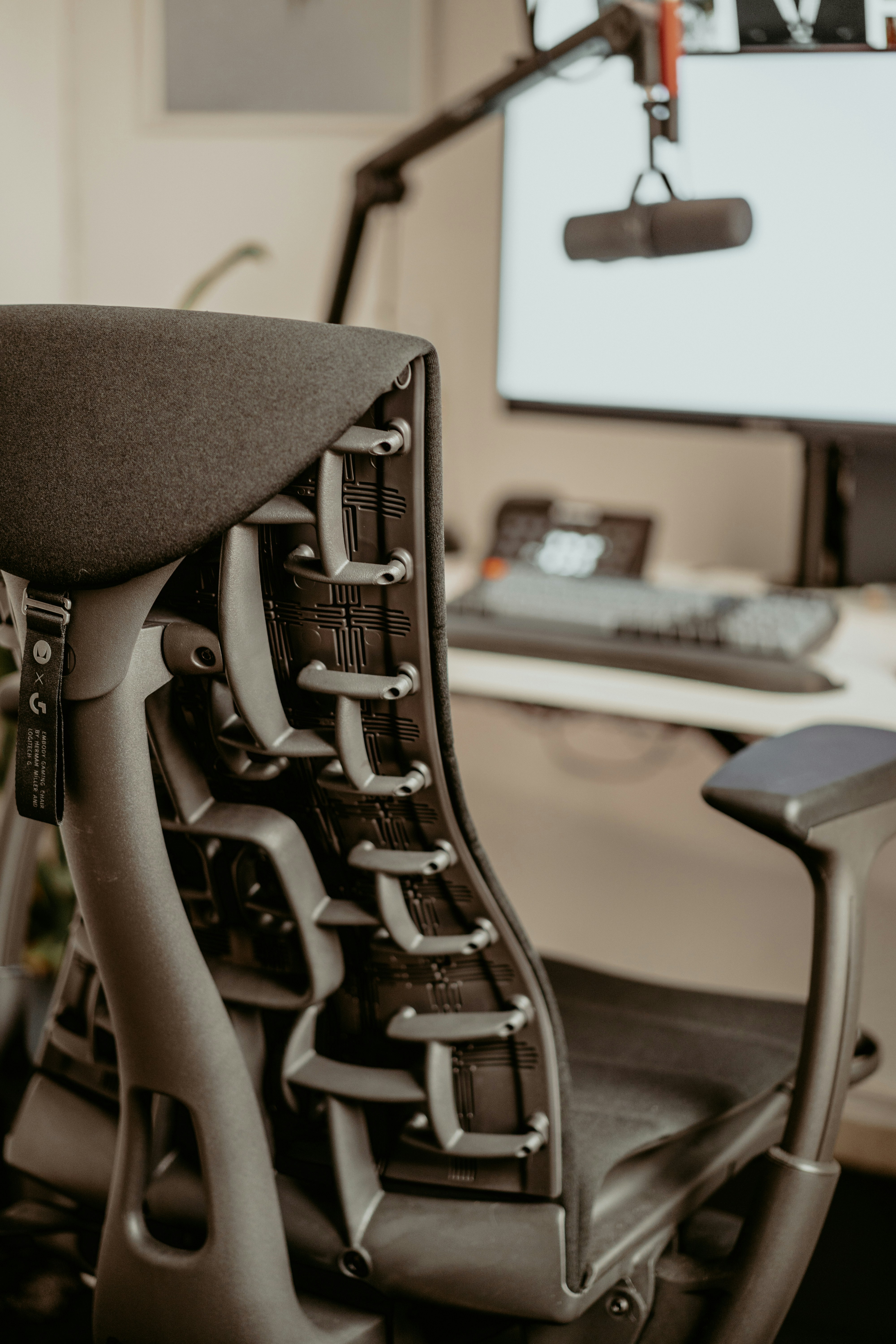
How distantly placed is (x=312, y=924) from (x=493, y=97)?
2.92 feet

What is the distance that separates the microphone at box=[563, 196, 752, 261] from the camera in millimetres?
1028

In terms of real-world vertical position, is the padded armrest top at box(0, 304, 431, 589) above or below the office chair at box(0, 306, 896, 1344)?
above

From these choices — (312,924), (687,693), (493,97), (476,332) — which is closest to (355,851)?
(312,924)

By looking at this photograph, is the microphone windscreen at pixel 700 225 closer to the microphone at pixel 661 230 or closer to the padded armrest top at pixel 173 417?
the microphone at pixel 661 230

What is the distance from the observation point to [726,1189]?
4.75 ft

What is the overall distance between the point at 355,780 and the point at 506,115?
100cm

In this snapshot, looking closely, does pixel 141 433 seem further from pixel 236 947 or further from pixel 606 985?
pixel 606 985

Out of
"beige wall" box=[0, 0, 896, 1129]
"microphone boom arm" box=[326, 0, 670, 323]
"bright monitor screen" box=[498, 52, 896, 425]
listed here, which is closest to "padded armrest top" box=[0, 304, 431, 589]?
"microphone boom arm" box=[326, 0, 670, 323]

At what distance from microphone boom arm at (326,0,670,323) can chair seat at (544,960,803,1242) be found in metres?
0.58

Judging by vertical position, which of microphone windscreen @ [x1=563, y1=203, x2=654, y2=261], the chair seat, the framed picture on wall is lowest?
the chair seat

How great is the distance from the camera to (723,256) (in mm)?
1234

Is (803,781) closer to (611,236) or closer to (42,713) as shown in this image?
(42,713)

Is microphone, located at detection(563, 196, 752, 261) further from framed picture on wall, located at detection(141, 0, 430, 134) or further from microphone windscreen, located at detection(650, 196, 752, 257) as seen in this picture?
framed picture on wall, located at detection(141, 0, 430, 134)

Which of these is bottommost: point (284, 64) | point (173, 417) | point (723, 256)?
point (173, 417)
